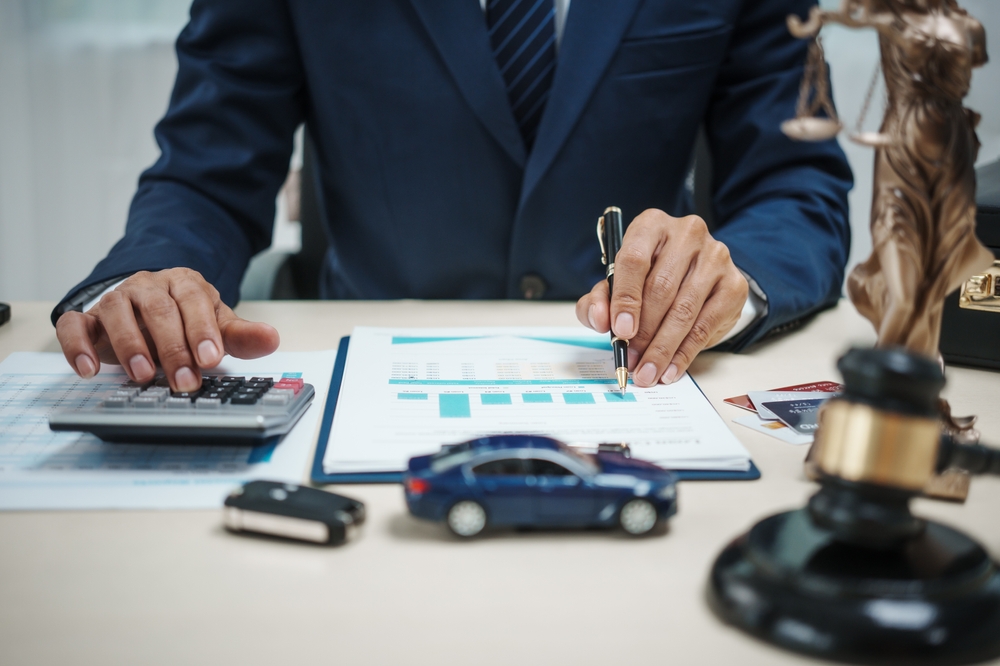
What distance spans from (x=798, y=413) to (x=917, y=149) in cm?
26

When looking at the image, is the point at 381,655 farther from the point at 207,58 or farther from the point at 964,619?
the point at 207,58

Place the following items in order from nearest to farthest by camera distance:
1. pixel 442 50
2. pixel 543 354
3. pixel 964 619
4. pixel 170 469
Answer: pixel 964 619, pixel 170 469, pixel 543 354, pixel 442 50

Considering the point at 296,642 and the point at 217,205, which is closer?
the point at 296,642

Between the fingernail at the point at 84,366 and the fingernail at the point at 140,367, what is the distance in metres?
0.04

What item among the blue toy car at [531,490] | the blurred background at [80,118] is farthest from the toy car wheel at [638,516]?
the blurred background at [80,118]

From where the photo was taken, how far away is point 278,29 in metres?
1.08

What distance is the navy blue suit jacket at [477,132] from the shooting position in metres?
1.03

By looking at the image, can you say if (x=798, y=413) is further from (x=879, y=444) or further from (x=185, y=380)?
(x=185, y=380)

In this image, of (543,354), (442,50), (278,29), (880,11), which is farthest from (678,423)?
(278,29)

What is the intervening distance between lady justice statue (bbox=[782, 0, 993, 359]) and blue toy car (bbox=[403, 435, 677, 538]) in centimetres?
17

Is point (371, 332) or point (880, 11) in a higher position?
point (880, 11)

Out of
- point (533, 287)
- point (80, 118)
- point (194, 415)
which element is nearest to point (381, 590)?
point (194, 415)

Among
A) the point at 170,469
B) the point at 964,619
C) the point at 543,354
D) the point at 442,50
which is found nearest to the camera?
the point at 964,619

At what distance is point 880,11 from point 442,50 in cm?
74
